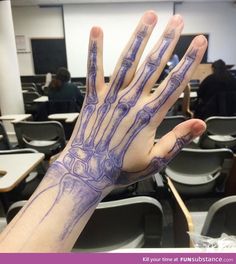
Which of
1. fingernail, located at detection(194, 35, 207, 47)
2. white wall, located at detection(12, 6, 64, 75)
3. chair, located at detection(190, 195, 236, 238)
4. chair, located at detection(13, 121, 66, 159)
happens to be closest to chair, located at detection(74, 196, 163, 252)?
chair, located at detection(190, 195, 236, 238)

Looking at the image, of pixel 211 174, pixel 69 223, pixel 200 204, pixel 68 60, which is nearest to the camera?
pixel 69 223

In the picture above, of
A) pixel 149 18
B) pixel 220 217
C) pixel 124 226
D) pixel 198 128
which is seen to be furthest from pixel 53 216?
pixel 220 217

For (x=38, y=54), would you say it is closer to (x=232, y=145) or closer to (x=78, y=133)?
(x=232, y=145)

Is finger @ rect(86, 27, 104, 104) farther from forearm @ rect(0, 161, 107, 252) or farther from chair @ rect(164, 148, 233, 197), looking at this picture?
chair @ rect(164, 148, 233, 197)

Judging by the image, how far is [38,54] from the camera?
8016 millimetres

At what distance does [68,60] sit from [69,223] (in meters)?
7.93

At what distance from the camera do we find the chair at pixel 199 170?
181 centimetres

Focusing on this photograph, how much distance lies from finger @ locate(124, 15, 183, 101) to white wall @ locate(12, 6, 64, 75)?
8003mm

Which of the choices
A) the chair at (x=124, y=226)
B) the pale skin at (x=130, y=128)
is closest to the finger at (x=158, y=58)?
the pale skin at (x=130, y=128)

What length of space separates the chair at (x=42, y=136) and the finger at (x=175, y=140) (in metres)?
2.29

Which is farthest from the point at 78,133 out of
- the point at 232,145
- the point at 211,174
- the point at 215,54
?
the point at 215,54

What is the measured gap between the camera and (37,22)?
791 cm

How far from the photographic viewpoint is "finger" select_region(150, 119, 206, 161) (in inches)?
23.0

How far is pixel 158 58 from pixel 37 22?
840cm
